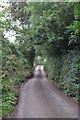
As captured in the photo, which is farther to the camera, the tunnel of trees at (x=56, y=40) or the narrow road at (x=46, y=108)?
the tunnel of trees at (x=56, y=40)

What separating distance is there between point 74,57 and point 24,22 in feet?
42.3

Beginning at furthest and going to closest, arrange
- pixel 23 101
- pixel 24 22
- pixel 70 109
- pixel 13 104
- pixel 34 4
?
pixel 24 22 → pixel 34 4 → pixel 23 101 → pixel 13 104 → pixel 70 109

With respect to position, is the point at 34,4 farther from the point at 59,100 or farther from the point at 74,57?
the point at 59,100

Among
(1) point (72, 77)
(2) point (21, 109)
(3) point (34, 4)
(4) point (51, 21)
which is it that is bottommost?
(2) point (21, 109)

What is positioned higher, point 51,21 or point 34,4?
point 34,4

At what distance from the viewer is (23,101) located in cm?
1410

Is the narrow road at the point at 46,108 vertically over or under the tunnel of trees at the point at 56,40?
under

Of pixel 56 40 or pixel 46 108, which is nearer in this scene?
pixel 46 108

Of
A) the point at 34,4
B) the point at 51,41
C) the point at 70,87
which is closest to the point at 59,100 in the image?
the point at 70,87

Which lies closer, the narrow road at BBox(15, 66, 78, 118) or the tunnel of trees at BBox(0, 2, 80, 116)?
the narrow road at BBox(15, 66, 78, 118)

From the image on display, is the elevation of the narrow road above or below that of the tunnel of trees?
below

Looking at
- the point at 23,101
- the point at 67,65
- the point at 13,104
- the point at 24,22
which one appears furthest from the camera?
the point at 24,22

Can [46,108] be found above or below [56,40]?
below

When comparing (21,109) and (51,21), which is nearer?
(21,109)
